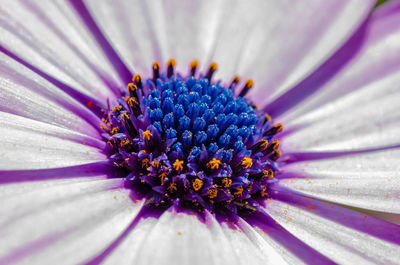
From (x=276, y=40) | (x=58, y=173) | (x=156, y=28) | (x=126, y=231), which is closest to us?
(x=126, y=231)

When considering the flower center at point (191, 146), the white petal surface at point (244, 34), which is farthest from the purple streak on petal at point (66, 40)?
the white petal surface at point (244, 34)

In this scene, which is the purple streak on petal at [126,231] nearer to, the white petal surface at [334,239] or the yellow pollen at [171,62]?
the white petal surface at [334,239]

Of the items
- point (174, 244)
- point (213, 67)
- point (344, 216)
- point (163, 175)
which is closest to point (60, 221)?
point (174, 244)

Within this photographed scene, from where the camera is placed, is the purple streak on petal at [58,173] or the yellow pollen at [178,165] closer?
the purple streak on petal at [58,173]

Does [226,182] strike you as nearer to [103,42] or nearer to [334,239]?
[334,239]

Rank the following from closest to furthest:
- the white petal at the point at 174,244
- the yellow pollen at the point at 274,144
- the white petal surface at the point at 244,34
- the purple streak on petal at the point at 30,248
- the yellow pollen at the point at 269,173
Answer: the purple streak on petal at the point at 30,248
the white petal at the point at 174,244
the yellow pollen at the point at 269,173
the yellow pollen at the point at 274,144
the white petal surface at the point at 244,34
